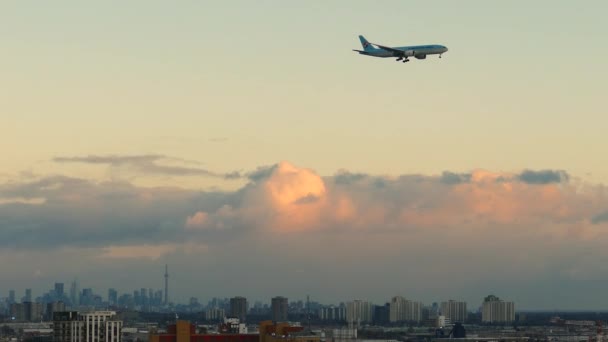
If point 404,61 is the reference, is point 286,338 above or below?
below

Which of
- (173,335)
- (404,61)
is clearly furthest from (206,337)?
(404,61)

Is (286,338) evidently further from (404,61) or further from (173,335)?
(404,61)

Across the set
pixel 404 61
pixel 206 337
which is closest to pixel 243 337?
pixel 206 337

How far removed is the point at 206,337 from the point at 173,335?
551 cm

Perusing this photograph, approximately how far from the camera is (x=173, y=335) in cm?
19225

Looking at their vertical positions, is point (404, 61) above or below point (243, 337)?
above

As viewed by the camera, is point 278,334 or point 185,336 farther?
point 278,334

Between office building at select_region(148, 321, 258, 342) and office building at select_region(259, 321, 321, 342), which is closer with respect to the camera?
office building at select_region(148, 321, 258, 342)

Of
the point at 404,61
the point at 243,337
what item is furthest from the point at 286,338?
the point at 404,61

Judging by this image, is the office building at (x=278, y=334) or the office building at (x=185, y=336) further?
the office building at (x=278, y=334)

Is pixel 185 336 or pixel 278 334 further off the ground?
pixel 278 334

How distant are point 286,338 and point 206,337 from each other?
1186 cm

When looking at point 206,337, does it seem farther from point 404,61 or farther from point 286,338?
point 404,61

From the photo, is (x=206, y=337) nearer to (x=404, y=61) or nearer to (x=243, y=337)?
(x=243, y=337)
